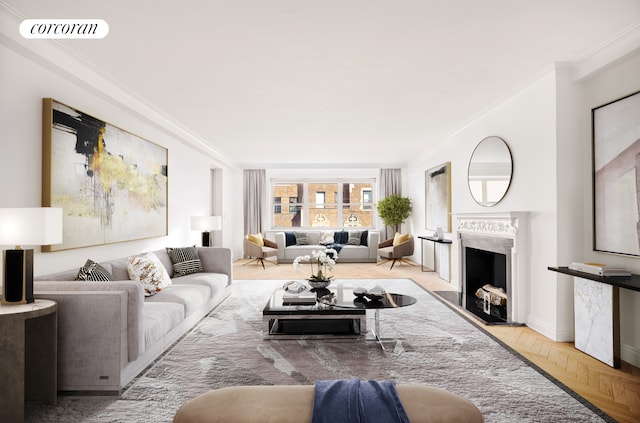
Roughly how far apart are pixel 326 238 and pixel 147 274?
6197 millimetres

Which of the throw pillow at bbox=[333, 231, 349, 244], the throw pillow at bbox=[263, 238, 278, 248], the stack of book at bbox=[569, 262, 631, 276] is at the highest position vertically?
the stack of book at bbox=[569, 262, 631, 276]

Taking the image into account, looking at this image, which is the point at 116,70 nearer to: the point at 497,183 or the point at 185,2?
the point at 185,2

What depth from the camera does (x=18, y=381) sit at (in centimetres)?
207

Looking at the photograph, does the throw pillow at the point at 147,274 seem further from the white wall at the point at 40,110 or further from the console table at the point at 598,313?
the console table at the point at 598,313

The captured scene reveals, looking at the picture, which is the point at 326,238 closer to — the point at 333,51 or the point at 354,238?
the point at 354,238

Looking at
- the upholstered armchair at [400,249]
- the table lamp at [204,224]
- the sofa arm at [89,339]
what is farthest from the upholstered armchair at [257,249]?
the sofa arm at [89,339]

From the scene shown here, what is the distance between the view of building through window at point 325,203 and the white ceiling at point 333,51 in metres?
5.26

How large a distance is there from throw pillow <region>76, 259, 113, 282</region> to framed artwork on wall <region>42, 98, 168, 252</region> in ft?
0.92

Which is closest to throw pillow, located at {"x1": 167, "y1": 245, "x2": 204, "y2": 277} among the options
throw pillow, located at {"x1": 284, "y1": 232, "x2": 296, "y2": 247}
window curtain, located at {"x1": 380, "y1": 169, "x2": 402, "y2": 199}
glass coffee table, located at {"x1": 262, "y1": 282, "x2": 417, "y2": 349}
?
glass coffee table, located at {"x1": 262, "y1": 282, "x2": 417, "y2": 349}

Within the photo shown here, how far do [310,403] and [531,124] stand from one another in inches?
149

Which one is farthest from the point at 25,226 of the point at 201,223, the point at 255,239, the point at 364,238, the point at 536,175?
the point at 364,238

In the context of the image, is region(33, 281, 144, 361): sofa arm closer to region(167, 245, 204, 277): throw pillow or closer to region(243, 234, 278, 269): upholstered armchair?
region(167, 245, 204, 277): throw pillow

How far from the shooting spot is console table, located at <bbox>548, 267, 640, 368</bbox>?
2809 millimetres

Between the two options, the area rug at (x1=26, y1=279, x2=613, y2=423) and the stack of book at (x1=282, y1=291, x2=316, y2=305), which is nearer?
the area rug at (x1=26, y1=279, x2=613, y2=423)
